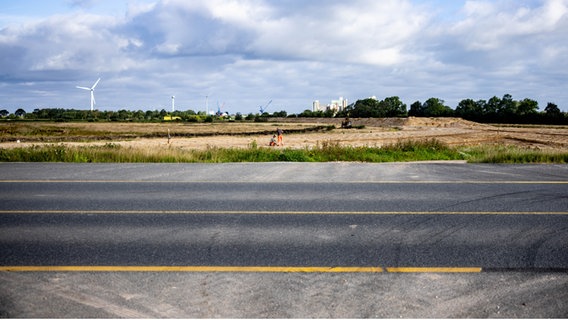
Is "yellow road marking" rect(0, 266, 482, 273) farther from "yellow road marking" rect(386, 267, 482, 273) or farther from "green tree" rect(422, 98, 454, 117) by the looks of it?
"green tree" rect(422, 98, 454, 117)

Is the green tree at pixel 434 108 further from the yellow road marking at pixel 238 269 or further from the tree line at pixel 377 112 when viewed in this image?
the yellow road marking at pixel 238 269

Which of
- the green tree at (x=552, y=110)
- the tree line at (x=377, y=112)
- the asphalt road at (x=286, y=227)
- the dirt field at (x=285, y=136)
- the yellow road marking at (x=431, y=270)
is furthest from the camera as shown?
the tree line at (x=377, y=112)

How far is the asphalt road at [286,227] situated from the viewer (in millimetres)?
6027

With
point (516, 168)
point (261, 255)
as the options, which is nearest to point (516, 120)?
point (516, 168)

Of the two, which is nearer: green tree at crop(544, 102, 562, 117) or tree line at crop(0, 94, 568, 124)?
green tree at crop(544, 102, 562, 117)

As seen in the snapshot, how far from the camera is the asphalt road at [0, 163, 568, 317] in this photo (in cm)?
603

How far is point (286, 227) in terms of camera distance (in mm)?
8047

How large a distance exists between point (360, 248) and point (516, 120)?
10878 centimetres

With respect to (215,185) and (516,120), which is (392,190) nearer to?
(215,185)

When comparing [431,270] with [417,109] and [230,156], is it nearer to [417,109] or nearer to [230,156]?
[230,156]

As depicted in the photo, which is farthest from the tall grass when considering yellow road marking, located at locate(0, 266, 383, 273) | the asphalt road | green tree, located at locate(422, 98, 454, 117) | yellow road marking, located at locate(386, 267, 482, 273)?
green tree, located at locate(422, 98, 454, 117)

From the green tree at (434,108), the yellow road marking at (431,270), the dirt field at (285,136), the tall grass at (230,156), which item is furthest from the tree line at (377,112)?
the yellow road marking at (431,270)

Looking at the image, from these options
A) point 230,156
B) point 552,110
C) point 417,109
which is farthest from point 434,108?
point 230,156

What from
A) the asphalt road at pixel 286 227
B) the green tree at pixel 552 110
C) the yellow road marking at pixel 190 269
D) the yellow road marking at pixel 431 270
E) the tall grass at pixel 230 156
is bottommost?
the yellow road marking at pixel 190 269
